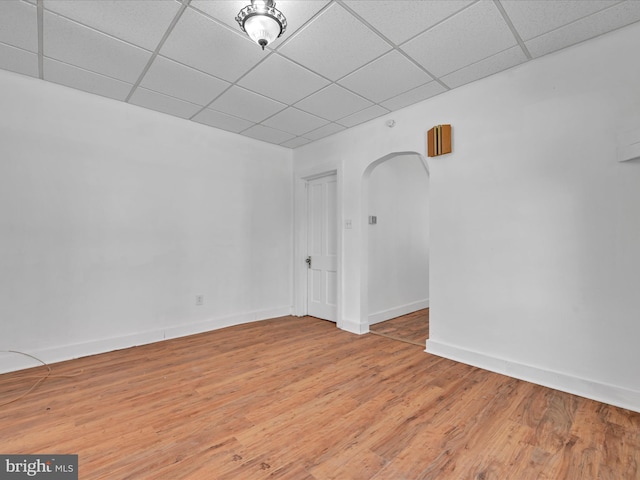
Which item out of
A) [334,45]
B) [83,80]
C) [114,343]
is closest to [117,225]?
[114,343]

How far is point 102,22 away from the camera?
2178mm

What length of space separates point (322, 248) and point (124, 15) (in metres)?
3.57

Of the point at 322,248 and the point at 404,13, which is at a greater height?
the point at 404,13

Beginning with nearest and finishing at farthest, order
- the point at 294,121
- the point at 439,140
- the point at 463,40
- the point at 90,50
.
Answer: the point at 463,40, the point at 90,50, the point at 439,140, the point at 294,121

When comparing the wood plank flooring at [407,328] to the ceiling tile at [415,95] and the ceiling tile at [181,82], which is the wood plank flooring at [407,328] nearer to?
the ceiling tile at [415,95]

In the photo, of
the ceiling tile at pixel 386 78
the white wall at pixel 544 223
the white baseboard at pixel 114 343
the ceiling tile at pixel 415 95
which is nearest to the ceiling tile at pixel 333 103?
the ceiling tile at pixel 386 78

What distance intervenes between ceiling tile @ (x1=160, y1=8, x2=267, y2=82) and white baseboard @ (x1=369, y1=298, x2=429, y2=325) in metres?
3.61

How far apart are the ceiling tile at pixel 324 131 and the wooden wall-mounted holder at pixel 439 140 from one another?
1354mm

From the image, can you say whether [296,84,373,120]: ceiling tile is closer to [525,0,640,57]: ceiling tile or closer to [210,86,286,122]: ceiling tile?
[210,86,286,122]: ceiling tile

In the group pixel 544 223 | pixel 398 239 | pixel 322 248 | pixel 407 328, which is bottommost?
pixel 407 328

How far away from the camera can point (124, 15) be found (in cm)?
211

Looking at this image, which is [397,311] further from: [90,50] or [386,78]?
[90,50]

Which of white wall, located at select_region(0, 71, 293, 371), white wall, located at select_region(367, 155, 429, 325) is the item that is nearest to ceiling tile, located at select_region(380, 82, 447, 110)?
white wall, located at select_region(367, 155, 429, 325)

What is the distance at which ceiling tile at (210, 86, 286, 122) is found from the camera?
10.7 ft
